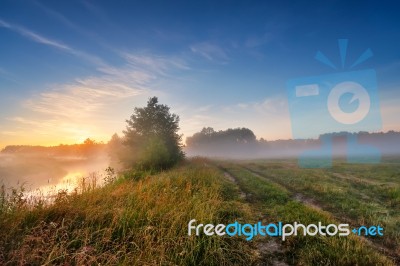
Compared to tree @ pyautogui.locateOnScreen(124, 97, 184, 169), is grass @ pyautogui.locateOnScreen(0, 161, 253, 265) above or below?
below

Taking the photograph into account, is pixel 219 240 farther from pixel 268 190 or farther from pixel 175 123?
pixel 175 123

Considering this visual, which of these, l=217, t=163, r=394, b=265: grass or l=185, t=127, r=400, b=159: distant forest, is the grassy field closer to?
l=217, t=163, r=394, b=265: grass

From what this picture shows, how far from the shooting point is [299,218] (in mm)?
8000

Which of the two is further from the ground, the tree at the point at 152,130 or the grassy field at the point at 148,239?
the tree at the point at 152,130

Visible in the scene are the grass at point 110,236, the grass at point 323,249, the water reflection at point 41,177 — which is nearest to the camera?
the grass at point 110,236

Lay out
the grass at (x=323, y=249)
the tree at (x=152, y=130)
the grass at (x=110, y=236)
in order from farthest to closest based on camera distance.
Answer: the tree at (x=152, y=130)
the grass at (x=323, y=249)
the grass at (x=110, y=236)

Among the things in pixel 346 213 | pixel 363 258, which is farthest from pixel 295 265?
pixel 346 213

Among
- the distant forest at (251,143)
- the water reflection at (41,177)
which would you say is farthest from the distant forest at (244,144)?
the water reflection at (41,177)

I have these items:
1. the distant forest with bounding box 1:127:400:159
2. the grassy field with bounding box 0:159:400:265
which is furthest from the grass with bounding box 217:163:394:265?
the distant forest with bounding box 1:127:400:159

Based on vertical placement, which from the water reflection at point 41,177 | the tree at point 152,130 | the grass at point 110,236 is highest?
the tree at point 152,130

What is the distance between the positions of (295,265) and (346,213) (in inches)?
218

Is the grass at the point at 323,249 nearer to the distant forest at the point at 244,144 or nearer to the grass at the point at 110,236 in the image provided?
the grass at the point at 110,236

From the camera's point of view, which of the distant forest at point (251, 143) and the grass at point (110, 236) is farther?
the distant forest at point (251, 143)

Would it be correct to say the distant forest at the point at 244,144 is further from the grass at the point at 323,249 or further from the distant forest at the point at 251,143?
the grass at the point at 323,249
